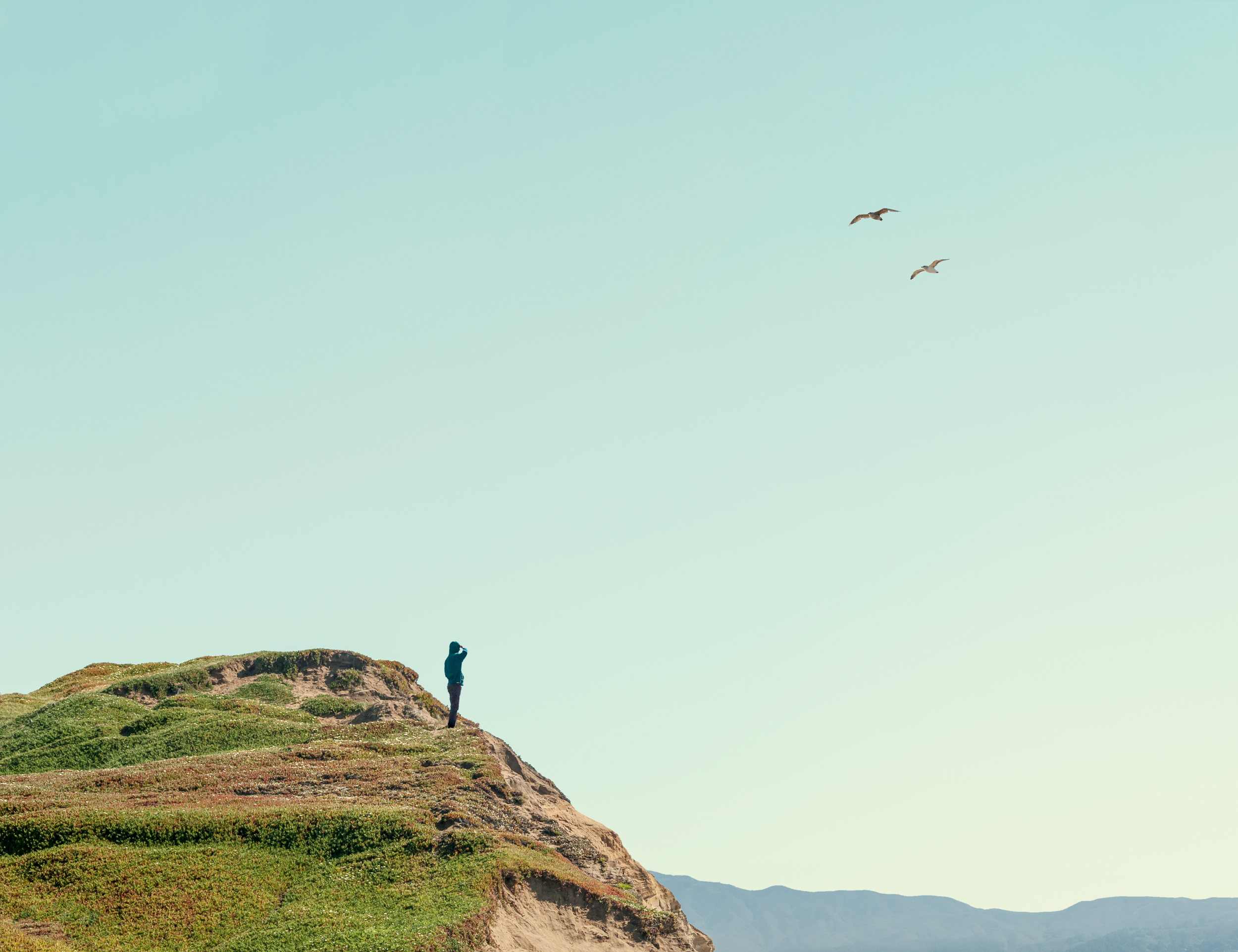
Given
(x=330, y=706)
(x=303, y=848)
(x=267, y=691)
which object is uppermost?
(x=267, y=691)

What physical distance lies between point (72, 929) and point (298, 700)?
989 inches

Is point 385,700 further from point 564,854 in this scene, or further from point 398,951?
point 398,951

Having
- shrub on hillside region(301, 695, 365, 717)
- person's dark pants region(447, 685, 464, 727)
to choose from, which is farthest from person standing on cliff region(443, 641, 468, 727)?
shrub on hillside region(301, 695, 365, 717)

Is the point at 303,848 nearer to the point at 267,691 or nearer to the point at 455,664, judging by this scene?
the point at 455,664

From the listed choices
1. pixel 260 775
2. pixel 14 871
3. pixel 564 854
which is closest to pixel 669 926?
pixel 564 854

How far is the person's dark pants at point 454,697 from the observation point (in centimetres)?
3797

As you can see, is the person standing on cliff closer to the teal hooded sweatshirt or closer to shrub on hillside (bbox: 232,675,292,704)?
the teal hooded sweatshirt

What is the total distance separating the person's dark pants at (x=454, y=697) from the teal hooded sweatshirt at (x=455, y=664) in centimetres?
20

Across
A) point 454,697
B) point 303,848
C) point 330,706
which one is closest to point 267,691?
point 330,706

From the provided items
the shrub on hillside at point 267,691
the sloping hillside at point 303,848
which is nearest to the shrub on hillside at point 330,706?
the shrub on hillside at point 267,691

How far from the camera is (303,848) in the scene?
2567cm

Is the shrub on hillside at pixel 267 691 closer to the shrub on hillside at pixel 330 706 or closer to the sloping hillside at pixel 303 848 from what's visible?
the shrub on hillside at pixel 330 706

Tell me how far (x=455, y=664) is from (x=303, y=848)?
1219 cm

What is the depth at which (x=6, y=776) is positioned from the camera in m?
34.8
